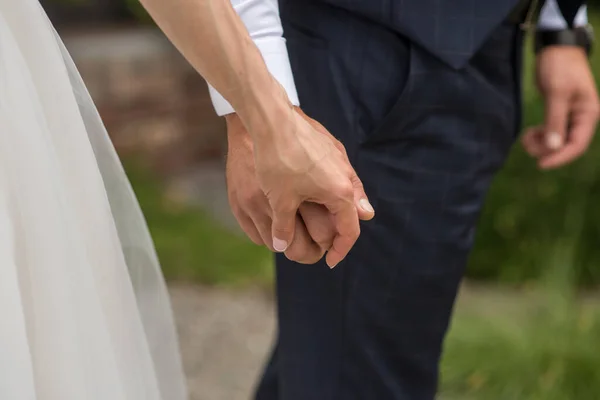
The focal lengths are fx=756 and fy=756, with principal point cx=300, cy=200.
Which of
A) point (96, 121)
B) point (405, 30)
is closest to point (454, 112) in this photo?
point (405, 30)

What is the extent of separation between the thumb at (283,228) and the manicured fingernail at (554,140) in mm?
533

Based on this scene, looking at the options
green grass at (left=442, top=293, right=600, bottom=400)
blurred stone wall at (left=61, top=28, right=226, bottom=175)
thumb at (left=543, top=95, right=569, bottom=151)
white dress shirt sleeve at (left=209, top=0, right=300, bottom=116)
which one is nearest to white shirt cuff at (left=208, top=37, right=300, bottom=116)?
white dress shirt sleeve at (left=209, top=0, right=300, bottom=116)

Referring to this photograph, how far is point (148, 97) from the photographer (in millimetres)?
2828

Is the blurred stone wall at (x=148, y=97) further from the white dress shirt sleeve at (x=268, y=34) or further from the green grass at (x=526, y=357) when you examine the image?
the white dress shirt sleeve at (x=268, y=34)

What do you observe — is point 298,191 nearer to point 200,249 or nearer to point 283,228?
point 283,228

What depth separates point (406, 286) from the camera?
867 mm

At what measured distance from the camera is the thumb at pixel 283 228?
0.62m

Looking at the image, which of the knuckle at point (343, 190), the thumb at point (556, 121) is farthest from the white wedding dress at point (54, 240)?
the thumb at point (556, 121)

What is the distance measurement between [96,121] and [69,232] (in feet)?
0.41

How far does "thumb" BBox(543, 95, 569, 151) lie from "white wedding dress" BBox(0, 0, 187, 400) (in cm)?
60

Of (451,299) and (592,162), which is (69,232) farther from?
(592,162)

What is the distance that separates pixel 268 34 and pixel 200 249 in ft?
5.14

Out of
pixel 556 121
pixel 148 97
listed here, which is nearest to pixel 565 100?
pixel 556 121

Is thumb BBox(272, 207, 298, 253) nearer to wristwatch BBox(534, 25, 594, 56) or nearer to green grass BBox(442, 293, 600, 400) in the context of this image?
wristwatch BBox(534, 25, 594, 56)
